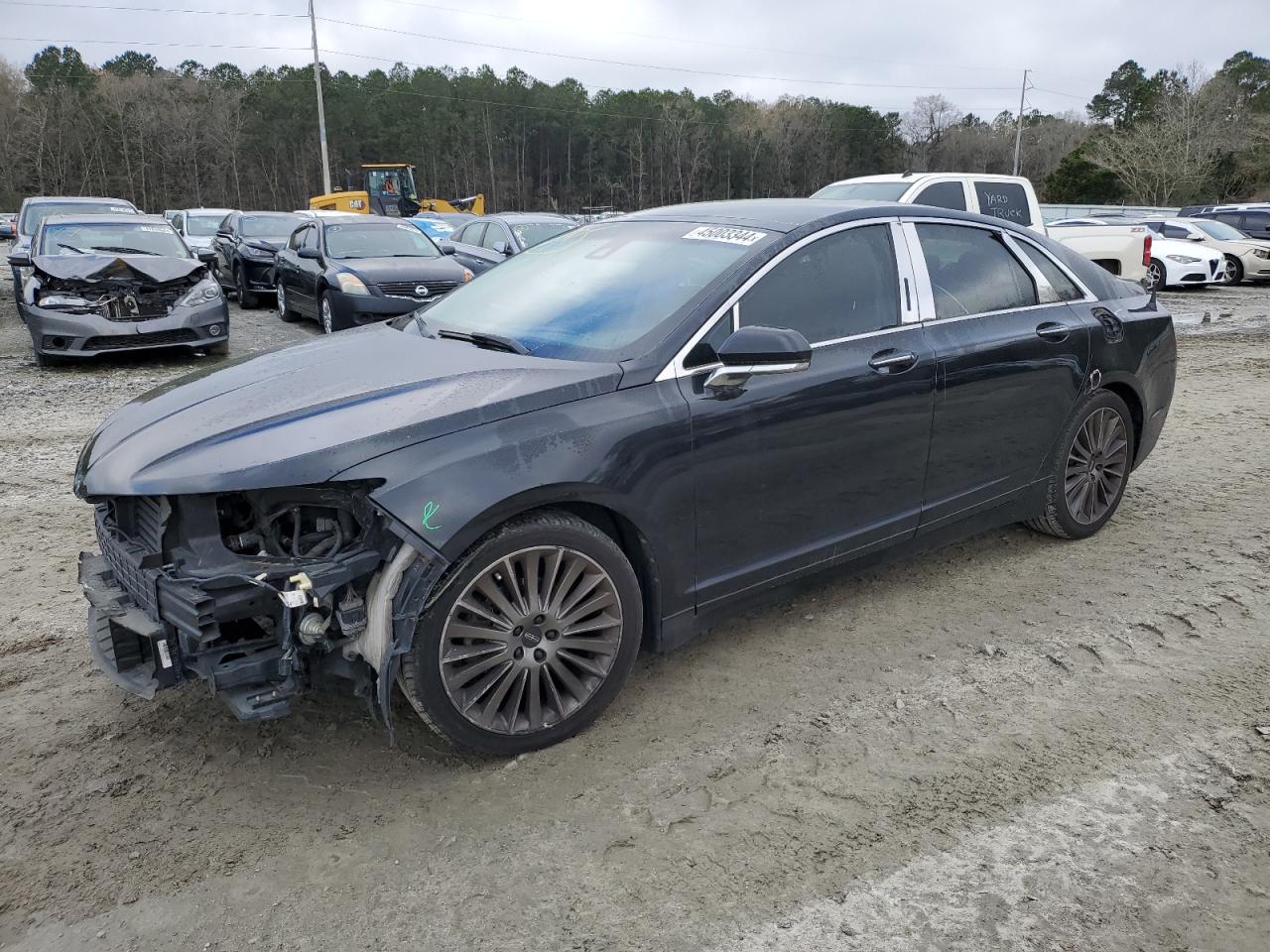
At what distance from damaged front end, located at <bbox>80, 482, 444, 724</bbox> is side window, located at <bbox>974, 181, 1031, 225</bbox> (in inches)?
392

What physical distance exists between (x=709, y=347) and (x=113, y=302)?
28.0 ft

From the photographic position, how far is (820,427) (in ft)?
11.4

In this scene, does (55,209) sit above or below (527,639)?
above

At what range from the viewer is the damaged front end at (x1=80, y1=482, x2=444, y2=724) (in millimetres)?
2627

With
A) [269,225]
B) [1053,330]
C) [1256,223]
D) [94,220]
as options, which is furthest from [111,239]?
[1256,223]

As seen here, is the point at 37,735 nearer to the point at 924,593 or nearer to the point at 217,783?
the point at 217,783

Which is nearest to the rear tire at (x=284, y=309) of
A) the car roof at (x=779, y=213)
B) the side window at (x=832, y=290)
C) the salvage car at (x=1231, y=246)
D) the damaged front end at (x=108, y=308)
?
the damaged front end at (x=108, y=308)

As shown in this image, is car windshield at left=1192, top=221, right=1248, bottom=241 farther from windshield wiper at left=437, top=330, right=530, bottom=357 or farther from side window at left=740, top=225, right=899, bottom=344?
windshield wiper at left=437, top=330, right=530, bottom=357

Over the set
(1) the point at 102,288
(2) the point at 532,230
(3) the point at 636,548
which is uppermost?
(2) the point at 532,230

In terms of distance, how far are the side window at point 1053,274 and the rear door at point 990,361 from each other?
13 millimetres

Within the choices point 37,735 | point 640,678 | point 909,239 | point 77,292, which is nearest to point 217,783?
point 37,735

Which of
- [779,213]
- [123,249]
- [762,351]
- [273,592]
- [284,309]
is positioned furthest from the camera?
[284,309]

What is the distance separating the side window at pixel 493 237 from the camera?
13.9m

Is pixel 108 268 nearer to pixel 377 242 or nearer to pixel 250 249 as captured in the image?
pixel 377 242
